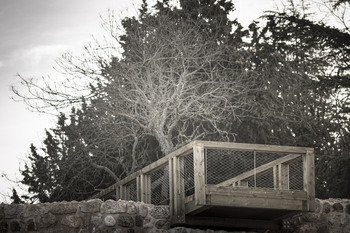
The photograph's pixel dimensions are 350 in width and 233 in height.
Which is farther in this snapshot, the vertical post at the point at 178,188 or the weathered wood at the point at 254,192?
the vertical post at the point at 178,188

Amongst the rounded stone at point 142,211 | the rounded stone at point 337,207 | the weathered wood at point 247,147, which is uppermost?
the weathered wood at point 247,147

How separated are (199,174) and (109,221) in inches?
69.8

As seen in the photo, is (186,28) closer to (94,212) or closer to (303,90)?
(303,90)

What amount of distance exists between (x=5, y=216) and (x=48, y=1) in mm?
10621

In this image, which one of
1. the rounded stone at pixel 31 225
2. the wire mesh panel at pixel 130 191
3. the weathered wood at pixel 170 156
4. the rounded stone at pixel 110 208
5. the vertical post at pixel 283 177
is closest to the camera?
the weathered wood at pixel 170 156

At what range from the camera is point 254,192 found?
38.3ft

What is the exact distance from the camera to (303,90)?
18812 mm

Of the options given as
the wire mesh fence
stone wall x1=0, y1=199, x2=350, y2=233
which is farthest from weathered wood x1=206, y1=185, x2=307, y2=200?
stone wall x1=0, y1=199, x2=350, y2=233

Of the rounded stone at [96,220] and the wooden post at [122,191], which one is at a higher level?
the wooden post at [122,191]

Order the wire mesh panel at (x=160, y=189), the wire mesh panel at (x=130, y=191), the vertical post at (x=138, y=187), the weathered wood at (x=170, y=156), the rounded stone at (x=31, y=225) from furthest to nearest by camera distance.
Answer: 1. the wire mesh panel at (x=130, y=191)
2. the vertical post at (x=138, y=187)
3. the wire mesh panel at (x=160, y=189)
4. the rounded stone at (x=31, y=225)
5. the weathered wood at (x=170, y=156)

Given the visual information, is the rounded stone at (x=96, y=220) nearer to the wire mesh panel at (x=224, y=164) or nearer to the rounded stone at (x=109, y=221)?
the rounded stone at (x=109, y=221)

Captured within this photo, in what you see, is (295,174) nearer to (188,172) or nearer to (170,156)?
(188,172)

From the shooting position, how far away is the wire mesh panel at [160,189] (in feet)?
42.6

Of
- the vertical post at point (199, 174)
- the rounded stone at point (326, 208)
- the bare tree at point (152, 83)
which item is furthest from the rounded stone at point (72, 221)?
the bare tree at point (152, 83)
